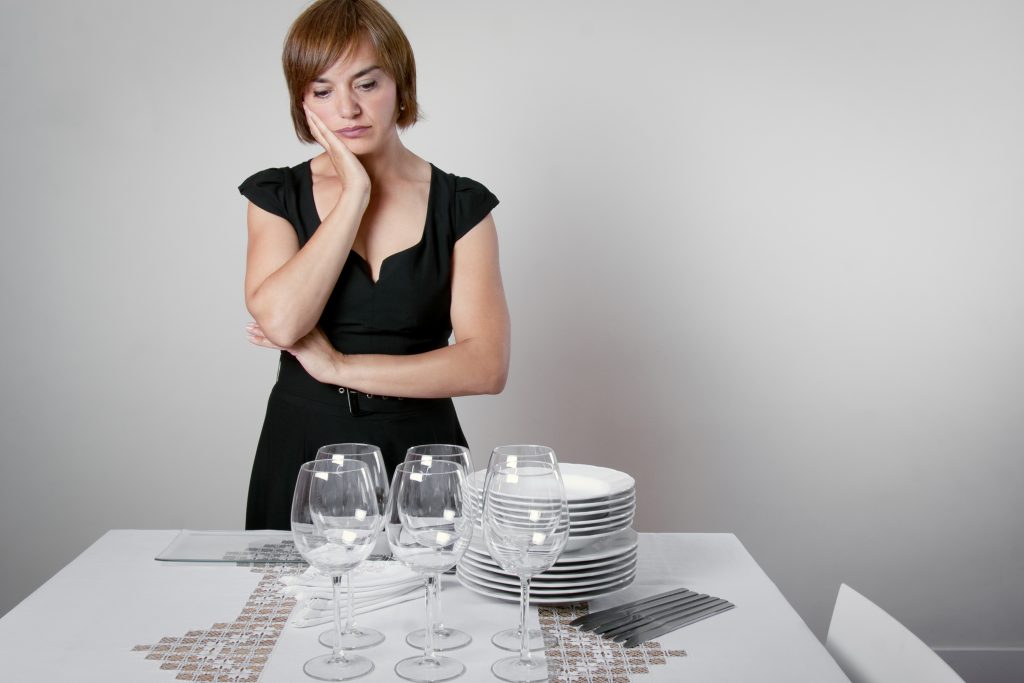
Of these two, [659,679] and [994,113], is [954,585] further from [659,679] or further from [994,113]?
[659,679]

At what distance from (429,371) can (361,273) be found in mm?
267

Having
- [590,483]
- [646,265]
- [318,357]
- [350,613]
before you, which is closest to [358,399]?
[318,357]

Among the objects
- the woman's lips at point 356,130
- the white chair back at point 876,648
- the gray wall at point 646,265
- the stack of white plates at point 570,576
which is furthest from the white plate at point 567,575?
the gray wall at point 646,265

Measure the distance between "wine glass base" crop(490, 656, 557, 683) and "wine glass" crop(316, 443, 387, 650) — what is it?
0.16m

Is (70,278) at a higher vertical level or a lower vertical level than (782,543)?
higher

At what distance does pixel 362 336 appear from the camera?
6.67ft

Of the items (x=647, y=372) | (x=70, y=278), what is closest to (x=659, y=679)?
(x=647, y=372)

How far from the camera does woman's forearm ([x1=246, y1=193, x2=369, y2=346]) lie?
1901 mm

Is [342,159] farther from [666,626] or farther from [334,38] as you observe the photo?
[666,626]

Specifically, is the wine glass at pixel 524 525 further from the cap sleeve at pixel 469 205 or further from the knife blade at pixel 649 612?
the cap sleeve at pixel 469 205

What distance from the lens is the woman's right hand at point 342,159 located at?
1966 mm

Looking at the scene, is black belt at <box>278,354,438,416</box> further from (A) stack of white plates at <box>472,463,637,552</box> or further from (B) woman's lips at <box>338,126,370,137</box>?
(A) stack of white plates at <box>472,463,637,552</box>

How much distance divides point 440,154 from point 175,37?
0.90 metres

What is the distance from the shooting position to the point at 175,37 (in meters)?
2.97
